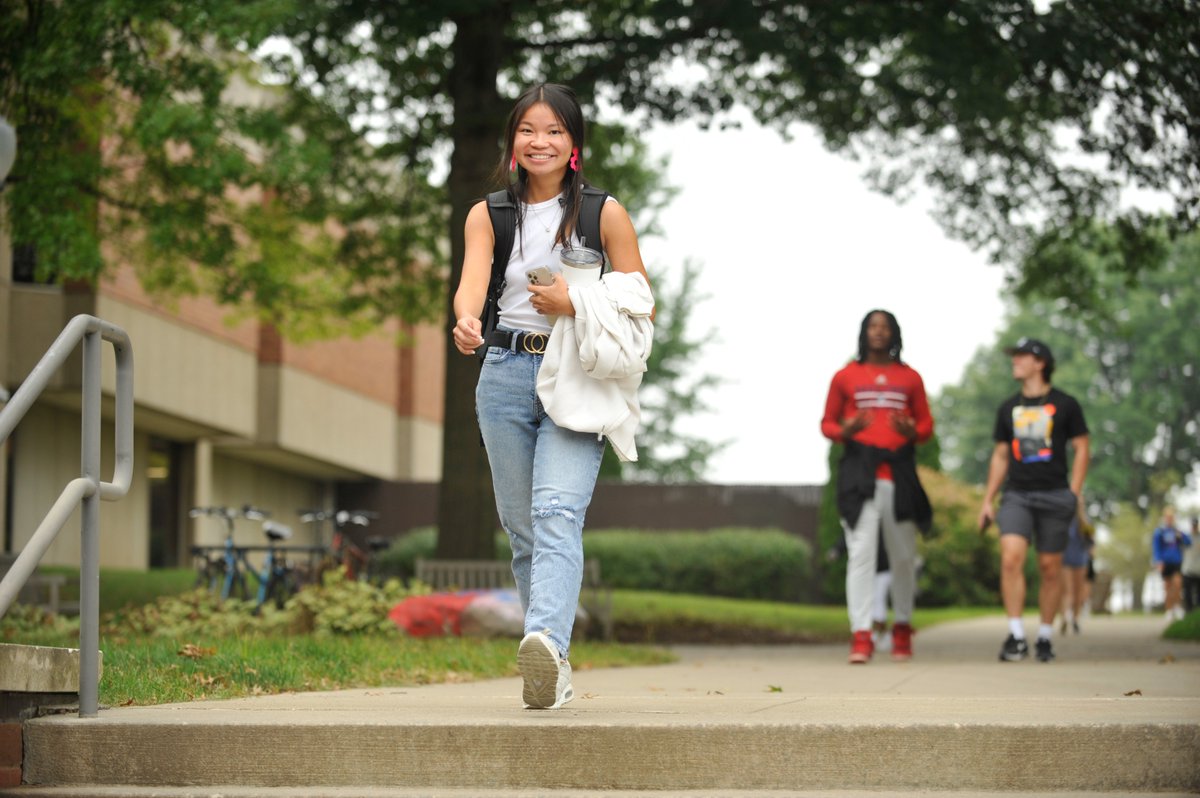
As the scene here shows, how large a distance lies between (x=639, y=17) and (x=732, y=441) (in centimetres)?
3168

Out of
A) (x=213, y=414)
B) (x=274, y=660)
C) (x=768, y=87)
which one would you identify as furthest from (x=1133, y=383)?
(x=274, y=660)

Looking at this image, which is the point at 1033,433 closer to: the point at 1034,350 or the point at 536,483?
the point at 1034,350

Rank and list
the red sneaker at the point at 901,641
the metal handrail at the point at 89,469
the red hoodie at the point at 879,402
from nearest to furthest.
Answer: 1. the metal handrail at the point at 89,469
2. the red hoodie at the point at 879,402
3. the red sneaker at the point at 901,641

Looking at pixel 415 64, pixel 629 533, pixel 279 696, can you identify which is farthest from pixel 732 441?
pixel 279 696

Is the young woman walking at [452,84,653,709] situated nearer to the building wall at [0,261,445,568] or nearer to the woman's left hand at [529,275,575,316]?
the woman's left hand at [529,275,575,316]

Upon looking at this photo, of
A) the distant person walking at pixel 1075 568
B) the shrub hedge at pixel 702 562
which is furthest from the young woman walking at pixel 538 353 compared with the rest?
the shrub hedge at pixel 702 562

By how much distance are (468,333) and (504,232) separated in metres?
0.58

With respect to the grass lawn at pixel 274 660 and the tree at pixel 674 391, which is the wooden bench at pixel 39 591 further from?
the tree at pixel 674 391

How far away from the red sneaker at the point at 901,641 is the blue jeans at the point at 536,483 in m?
6.05

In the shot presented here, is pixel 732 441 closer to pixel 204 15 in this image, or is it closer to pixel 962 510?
pixel 962 510

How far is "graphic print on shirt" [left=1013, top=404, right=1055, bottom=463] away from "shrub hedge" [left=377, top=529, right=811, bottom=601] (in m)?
19.2

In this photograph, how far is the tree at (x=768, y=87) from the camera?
13.0 metres

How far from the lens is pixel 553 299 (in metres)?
4.76

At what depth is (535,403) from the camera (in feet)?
16.3
